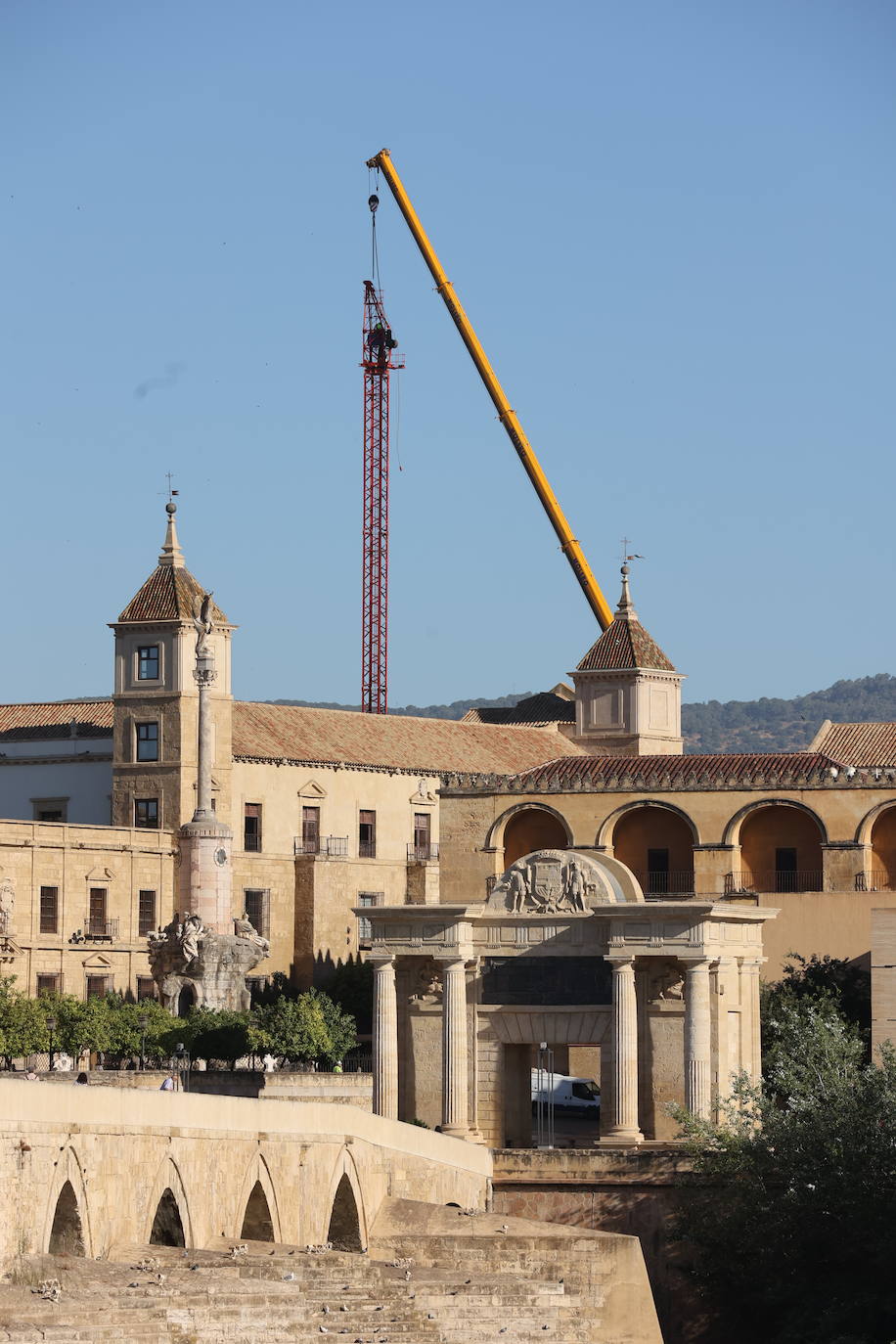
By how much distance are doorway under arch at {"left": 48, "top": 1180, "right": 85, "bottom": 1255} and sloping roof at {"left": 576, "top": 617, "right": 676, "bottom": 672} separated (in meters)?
58.6

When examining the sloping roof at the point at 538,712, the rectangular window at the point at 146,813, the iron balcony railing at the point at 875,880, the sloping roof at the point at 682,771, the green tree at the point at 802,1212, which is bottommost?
the green tree at the point at 802,1212

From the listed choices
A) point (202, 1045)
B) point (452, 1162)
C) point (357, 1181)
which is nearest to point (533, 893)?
point (452, 1162)

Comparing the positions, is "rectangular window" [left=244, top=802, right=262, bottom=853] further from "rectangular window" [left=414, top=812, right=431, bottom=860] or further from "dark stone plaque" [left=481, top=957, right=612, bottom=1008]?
"dark stone plaque" [left=481, top=957, right=612, bottom=1008]

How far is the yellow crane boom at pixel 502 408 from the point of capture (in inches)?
3944

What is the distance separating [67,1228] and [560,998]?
20558mm

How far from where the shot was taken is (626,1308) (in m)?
45.9

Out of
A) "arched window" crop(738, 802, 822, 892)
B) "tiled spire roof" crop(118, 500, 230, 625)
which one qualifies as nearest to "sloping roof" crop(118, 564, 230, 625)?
"tiled spire roof" crop(118, 500, 230, 625)

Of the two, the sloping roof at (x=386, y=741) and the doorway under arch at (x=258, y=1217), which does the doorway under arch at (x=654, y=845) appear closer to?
the sloping roof at (x=386, y=741)

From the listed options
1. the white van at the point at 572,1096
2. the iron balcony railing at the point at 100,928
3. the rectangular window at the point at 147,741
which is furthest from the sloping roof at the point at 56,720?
the white van at the point at 572,1096

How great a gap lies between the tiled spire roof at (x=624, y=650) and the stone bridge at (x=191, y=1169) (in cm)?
4495

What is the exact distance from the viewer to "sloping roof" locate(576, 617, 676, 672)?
94375 mm

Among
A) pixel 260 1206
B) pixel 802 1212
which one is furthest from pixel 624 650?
pixel 260 1206

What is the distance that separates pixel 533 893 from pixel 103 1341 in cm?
2503

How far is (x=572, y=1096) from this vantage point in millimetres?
69750
